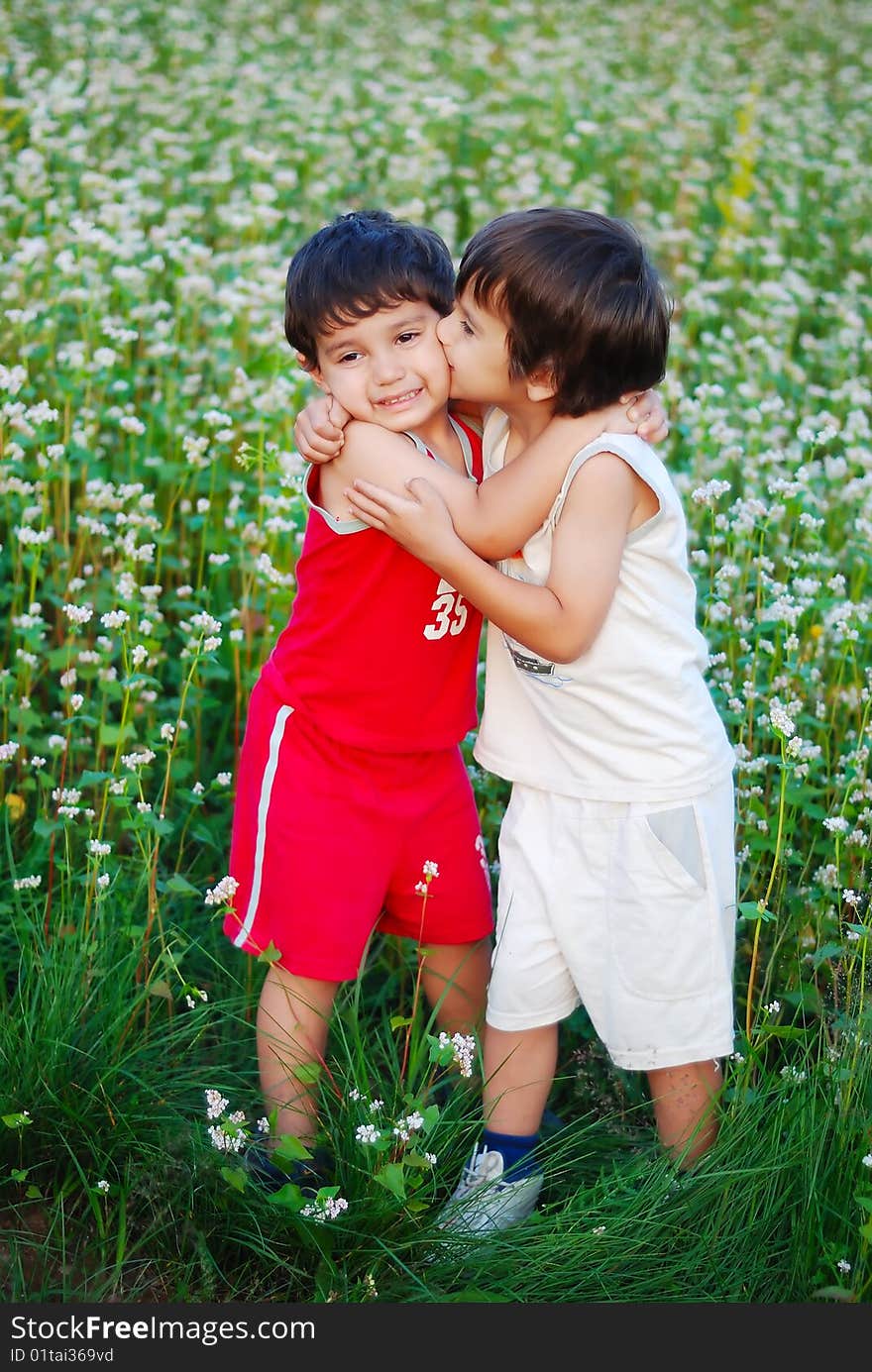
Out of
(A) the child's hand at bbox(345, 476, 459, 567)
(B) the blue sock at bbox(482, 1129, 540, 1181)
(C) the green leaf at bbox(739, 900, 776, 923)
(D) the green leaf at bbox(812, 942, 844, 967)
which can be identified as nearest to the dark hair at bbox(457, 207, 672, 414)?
(A) the child's hand at bbox(345, 476, 459, 567)

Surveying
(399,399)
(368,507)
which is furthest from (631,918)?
(399,399)

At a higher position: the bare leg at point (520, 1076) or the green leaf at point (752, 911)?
the green leaf at point (752, 911)

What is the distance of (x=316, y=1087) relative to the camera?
2.61 meters

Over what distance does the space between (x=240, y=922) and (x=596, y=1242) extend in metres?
0.78

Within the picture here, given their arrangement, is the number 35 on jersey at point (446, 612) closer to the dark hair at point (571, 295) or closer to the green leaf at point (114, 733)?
the dark hair at point (571, 295)

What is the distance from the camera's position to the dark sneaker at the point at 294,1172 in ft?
8.13

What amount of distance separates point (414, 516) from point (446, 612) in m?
0.28

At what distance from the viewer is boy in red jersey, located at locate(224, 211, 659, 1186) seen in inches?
95.5

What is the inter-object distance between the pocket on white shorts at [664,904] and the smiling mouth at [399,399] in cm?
77

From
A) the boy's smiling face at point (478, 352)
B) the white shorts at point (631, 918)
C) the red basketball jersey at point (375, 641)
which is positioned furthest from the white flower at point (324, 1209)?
the boy's smiling face at point (478, 352)

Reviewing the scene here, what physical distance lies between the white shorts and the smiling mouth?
27.5 inches

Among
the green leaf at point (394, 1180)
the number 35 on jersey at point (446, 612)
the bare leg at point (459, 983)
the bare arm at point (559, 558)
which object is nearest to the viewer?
the green leaf at point (394, 1180)

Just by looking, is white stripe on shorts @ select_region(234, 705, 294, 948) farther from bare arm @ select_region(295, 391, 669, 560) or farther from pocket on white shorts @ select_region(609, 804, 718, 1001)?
pocket on white shorts @ select_region(609, 804, 718, 1001)

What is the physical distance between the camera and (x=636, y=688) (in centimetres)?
250
